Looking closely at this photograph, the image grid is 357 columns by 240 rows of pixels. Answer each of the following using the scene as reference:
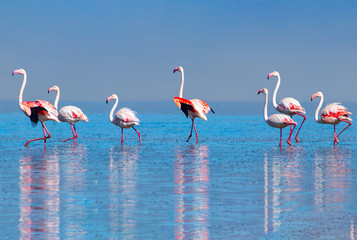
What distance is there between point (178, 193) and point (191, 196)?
31 centimetres

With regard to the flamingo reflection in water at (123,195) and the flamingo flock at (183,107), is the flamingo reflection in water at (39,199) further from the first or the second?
the flamingo flock at (183,107)

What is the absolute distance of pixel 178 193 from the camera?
9.23 meters

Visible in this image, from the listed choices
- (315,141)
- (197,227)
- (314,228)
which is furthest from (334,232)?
(315,141)

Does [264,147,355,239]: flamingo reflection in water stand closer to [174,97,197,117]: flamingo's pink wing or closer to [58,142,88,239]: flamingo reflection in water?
[58,142,88,239]: flamingo reflection in water

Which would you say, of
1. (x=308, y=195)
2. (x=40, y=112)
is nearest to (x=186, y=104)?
(x=40, y=112)

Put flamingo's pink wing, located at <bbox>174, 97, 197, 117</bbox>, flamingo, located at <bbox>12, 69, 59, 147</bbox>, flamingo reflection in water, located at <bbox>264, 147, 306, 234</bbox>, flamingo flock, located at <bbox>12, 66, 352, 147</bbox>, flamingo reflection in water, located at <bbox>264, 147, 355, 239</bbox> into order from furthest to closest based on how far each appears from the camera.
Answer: flamingo's pink wing, located at <bbox>174, 97, 197, 117</bbox>
flamingo, located at <bbox>12, 69, 59, 147</bbox>
flamingo flock, located at <bbox>12, 66, 352, 147</bbox>
flamingo reflection in water, located at <bbox>264, 147, 306, 234</bbox>
flamingo reflection in water, located at <bbox>264, 147, 355, 239</bbox>

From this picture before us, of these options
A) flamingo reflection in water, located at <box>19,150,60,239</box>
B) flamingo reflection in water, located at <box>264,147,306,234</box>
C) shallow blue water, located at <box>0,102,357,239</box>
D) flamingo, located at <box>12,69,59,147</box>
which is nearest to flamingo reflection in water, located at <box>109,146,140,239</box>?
shallow blue water, located at <box>0,102,357,239</box>

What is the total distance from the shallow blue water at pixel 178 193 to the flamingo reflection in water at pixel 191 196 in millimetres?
11

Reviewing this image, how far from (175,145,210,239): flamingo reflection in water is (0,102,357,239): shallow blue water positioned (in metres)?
0.01

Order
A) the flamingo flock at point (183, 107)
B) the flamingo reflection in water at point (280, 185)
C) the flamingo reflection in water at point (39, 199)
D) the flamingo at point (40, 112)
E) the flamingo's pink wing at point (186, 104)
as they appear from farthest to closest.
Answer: the flamingo's pink wing at point (186, 104), the flamingo at point (40, 112), the flamingo flock at point (183, 107), the flamingo reflection in water at point (280, 185), the flamingo reflection in water at point (39, 199)

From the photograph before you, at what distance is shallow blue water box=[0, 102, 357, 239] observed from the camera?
6.98 m

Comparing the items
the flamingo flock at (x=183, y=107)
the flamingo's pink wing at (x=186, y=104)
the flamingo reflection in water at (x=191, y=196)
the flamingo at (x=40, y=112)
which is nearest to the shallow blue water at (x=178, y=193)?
the flamingo reflection in water at (x=191, y=196)

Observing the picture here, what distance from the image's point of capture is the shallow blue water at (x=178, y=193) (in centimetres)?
698

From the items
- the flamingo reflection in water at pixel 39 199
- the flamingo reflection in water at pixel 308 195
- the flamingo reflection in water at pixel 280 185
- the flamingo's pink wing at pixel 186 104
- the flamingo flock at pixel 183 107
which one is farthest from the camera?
the flamingo's pink wing at pixel 186 104
